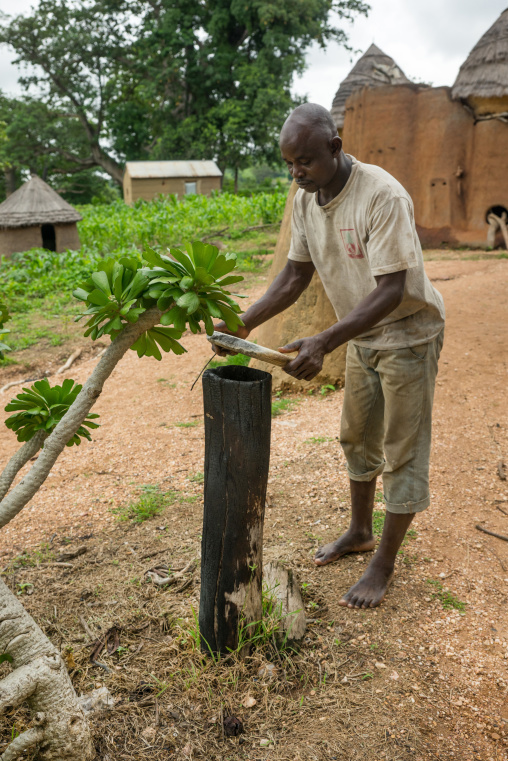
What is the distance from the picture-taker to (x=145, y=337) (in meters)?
2.10

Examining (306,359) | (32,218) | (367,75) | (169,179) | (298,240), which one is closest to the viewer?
(306,359)

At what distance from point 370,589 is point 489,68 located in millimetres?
9394

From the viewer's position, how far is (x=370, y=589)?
8.67 ft

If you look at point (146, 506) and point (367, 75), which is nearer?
point (146, 506)

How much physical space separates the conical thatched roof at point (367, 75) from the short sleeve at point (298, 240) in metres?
10.3

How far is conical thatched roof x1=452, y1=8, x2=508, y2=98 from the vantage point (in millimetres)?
9297

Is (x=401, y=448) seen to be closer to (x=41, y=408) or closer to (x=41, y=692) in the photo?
(x=41, y=408)

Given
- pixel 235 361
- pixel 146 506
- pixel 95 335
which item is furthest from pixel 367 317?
pixel 235 361

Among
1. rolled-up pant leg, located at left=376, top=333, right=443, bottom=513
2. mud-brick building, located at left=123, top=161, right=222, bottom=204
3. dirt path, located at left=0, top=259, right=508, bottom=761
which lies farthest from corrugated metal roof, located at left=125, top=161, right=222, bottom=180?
rolled-up pant leg, located at left=376, top=333, right=443, bottom=513

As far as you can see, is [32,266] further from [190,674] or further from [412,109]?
[190,674]

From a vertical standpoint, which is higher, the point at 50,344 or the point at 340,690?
the point at 50,344

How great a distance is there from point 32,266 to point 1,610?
9.89m

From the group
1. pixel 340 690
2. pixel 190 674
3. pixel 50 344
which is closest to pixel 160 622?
pixel 190 674

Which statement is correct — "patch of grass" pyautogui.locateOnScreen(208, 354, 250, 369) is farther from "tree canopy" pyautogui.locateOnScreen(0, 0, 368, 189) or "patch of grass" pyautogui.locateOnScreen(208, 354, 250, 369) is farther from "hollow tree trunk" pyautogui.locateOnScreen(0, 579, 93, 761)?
"tree canopy" pyautogui.locateOnScreen(0, 0, 368, 189)
